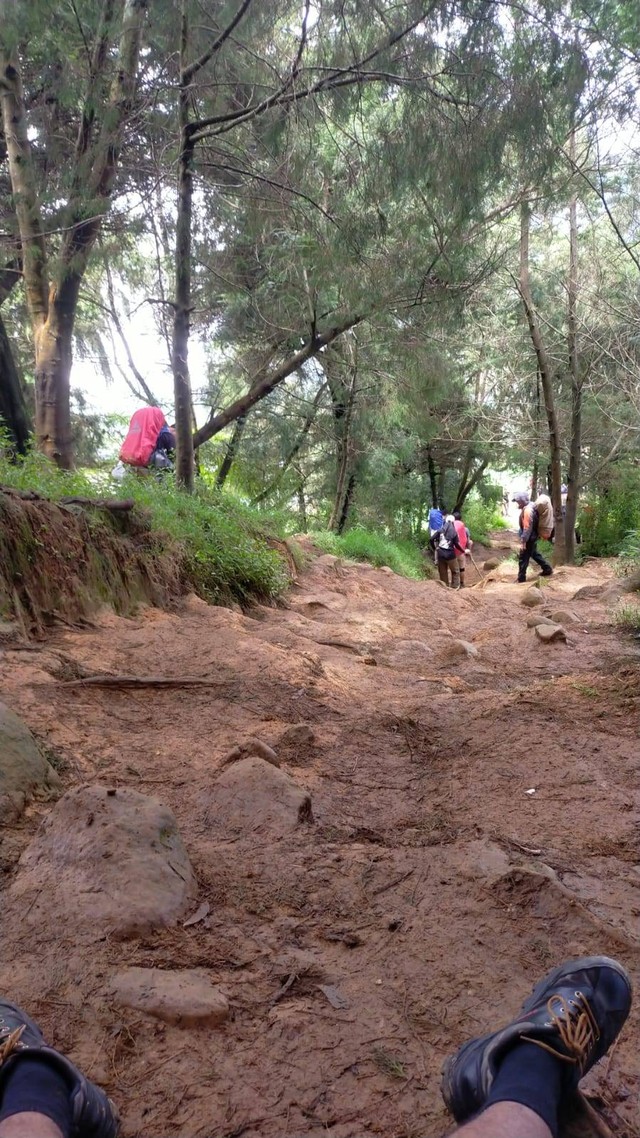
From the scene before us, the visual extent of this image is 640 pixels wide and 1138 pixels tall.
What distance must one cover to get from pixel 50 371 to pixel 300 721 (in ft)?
19.0

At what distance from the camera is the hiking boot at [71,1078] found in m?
1.44

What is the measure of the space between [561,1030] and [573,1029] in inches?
1.5

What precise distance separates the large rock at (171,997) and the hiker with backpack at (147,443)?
24.9ft

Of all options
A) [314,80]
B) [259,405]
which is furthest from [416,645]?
[259,405]

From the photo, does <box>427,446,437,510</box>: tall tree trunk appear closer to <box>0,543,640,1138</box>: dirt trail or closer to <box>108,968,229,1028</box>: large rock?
<box>0,543,640,1138</box>: dirt trail

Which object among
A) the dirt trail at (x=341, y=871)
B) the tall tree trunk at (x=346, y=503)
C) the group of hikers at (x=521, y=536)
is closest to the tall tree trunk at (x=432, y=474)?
the tall tree trunk at (x=346, y=503)

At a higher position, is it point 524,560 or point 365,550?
point 365,550

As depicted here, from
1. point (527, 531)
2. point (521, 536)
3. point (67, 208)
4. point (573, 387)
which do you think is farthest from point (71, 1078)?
point (573, 387)

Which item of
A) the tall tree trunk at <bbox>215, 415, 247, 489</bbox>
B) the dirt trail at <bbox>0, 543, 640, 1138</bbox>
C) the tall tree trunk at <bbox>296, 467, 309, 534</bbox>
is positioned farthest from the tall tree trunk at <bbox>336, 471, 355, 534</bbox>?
the dirt trail at <bbox>0, 543, 640, 1138</bbox>

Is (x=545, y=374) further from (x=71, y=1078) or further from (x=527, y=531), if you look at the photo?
(x=71, y=1078)

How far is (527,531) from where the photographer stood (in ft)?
43.4

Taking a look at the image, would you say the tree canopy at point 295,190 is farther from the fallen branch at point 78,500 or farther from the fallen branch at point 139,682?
the fallen branch at point 139,682

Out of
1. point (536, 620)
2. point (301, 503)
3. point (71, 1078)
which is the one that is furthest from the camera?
point (301, 503)

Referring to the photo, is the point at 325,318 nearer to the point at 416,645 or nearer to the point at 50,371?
the point at 50,371
